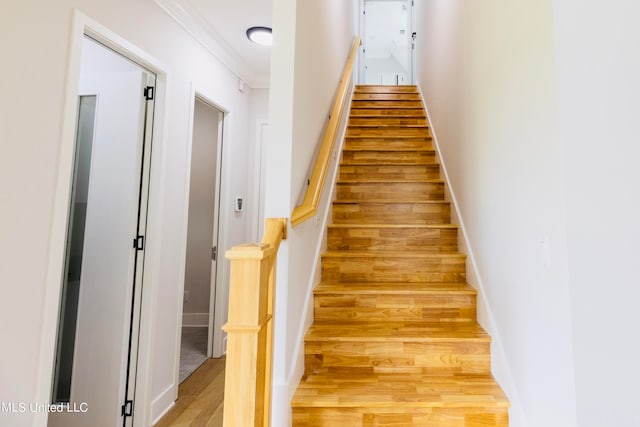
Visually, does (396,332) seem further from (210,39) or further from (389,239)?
(210,39)

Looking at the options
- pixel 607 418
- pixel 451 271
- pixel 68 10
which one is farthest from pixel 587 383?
pixel 68 10

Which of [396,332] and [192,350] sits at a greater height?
[396,332]

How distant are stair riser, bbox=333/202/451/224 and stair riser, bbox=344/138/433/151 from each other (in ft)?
3.18

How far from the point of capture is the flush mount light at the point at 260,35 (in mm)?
2510

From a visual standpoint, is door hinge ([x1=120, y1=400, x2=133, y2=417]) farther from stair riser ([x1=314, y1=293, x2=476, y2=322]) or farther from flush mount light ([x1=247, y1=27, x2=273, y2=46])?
flush mount light ([x1=247, y1=27, x2=273, y2=46])

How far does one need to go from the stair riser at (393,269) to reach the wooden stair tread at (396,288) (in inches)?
2.0

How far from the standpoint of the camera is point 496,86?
5.45 feet

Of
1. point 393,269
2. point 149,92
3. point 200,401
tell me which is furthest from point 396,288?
point 149,92

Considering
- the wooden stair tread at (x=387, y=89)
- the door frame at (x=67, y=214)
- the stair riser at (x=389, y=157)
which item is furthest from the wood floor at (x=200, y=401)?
the wooden stair tread at (x=387, y=89)

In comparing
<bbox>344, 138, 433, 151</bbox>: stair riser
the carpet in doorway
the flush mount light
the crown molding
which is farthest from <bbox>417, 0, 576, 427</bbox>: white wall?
the carpet in doorway

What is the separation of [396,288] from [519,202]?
2.98 feet

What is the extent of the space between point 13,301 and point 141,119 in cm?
133

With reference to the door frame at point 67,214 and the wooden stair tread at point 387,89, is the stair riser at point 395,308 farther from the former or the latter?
the wooden stair tread at point 387,89

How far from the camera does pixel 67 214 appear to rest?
1.81 meters
